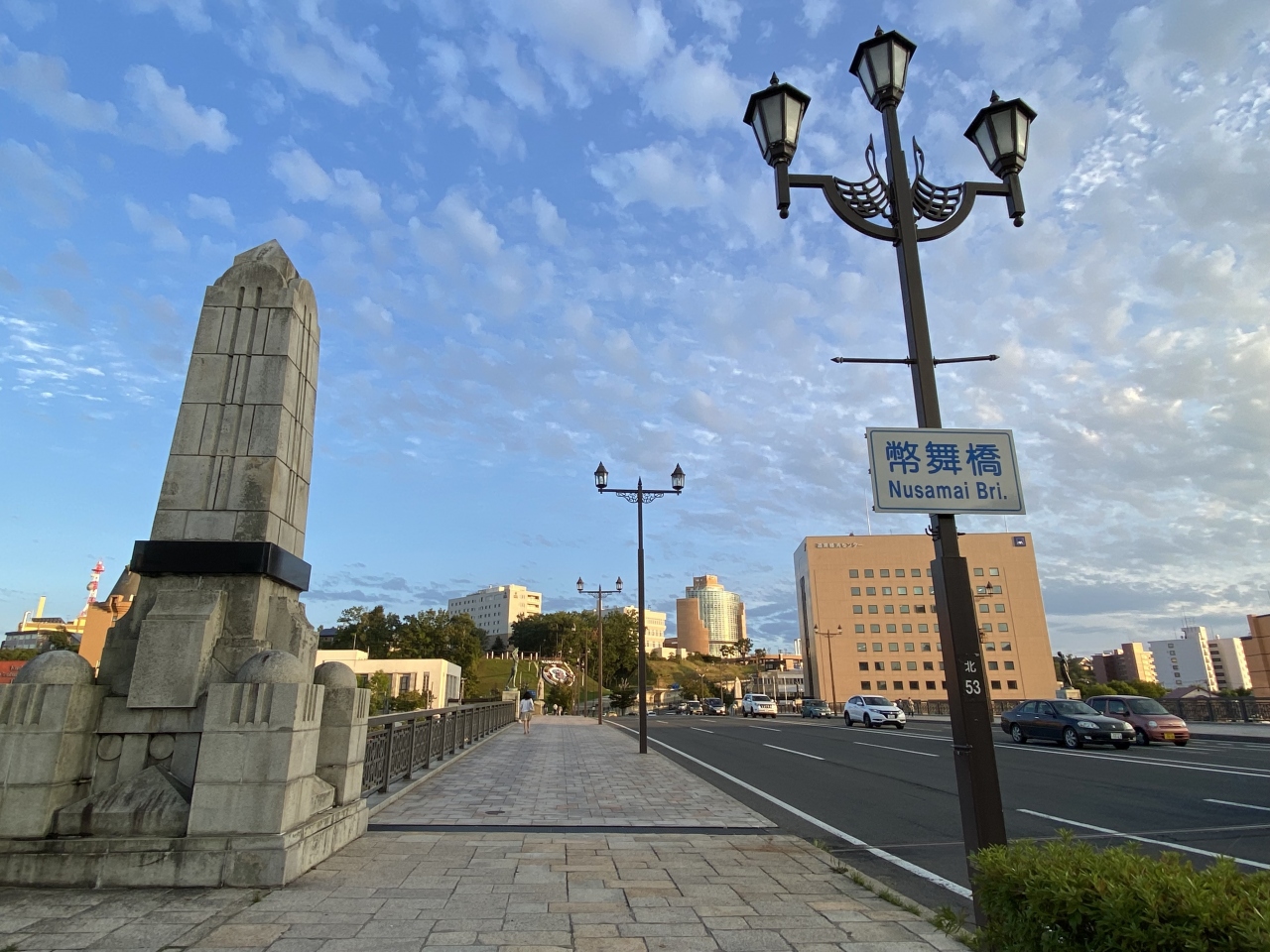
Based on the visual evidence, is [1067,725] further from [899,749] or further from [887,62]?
[887,62]

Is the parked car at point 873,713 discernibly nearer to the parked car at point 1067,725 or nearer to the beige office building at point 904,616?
the parked car at point 1067,725

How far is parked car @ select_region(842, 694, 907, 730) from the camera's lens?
33594mm

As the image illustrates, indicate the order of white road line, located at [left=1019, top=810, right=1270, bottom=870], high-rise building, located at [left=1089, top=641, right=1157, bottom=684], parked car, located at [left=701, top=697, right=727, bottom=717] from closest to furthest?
white road line, located at [left=1019, top=810, right=1270, bottom=870], parked car, located at [left=701, top=697, right=727, bottom=717], high-rise building, located at [left=1089, top=641, right=1157, bottom=684]

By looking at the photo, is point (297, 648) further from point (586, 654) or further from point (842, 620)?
point (842, 620)

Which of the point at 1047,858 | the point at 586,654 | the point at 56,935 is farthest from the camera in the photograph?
the point at 586,654

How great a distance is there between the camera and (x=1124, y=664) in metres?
169

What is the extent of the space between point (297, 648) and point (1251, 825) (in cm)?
1134

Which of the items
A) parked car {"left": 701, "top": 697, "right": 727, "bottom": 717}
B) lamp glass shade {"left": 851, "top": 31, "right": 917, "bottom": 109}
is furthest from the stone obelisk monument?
parked car {"left": 701, "top": 697, "right": 727, "bottom": 717}

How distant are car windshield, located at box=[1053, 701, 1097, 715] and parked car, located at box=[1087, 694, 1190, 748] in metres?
1.46

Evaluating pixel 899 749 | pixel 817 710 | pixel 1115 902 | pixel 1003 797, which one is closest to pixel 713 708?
pixel 817 710

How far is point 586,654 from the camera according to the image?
94188 mm

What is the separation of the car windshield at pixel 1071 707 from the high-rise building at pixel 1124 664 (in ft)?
533

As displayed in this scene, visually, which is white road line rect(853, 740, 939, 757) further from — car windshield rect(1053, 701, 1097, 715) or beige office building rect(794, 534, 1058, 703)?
beige office building rect(794, 534, 1058, 703)

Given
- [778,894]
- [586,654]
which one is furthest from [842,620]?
[778,894]
